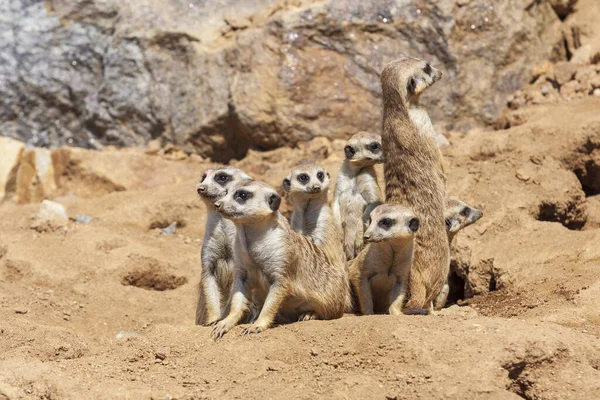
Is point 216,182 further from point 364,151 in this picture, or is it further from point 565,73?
point 565,73

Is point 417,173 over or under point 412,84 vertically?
under

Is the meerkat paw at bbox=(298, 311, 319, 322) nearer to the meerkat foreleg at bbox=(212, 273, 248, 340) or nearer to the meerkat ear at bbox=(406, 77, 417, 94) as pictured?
the meerkat foreleg at bbox=(212, 273, 248, 340)

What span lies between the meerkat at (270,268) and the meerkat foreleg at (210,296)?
413 mm

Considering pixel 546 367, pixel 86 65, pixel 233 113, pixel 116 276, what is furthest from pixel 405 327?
pixel 86 65

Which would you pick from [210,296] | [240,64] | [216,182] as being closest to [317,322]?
[210,296]

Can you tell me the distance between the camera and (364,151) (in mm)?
5934

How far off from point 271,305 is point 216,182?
3.14 ft

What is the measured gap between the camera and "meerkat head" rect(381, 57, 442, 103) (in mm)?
5414

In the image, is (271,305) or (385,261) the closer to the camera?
(271,305)

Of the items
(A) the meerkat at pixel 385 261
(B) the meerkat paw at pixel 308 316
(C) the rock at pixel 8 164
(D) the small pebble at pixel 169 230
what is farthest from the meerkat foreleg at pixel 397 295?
(C) the rock at pixel 8 164

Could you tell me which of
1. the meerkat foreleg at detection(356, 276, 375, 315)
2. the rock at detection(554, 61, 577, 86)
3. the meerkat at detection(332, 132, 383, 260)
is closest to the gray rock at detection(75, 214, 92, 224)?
the meerkat at detection(332, 132, 383, 260)

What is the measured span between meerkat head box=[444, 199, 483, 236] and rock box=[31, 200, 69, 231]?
3127 millimetres

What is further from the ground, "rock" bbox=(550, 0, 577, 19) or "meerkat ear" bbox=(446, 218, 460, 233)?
"rock" bbox=(550, 0, 577, 19)

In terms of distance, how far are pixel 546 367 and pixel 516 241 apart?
2126 mm
